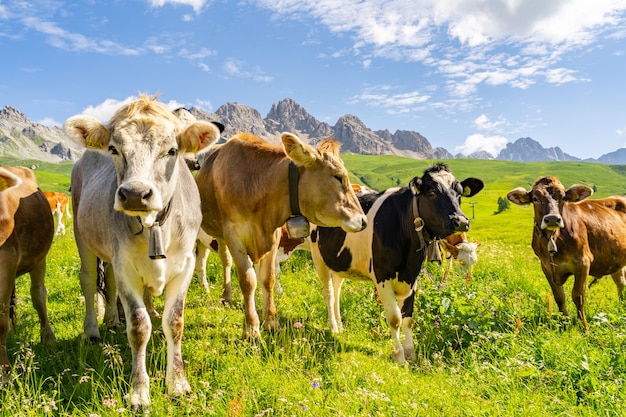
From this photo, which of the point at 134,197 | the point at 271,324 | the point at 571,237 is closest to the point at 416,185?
the point at 271,324

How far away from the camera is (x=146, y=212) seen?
3.45 metres

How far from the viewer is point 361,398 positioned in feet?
12.0

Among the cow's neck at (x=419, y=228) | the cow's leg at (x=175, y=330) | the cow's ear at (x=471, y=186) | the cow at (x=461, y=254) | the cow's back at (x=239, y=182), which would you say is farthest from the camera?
the cow at (x=461, y=254)

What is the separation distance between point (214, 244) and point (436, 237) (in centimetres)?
440

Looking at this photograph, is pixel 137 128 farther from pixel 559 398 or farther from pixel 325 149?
pixel 559 398

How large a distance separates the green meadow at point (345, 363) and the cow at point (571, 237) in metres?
0.66

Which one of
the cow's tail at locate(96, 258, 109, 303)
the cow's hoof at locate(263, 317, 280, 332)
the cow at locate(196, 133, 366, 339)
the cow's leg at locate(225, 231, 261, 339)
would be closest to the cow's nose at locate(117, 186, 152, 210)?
the cow at locate(196, 133, 366, 339)

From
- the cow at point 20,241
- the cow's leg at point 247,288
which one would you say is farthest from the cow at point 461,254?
the cow at point 20,241

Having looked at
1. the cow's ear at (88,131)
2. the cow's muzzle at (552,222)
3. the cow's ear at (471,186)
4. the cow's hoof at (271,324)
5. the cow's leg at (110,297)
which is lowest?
the cow's hoof at (271,324)

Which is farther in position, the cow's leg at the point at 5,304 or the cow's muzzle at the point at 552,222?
the cow's muzzle at the point at 552,222

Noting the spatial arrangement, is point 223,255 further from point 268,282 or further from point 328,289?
point 268,282

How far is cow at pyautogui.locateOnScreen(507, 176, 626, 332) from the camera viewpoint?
7422 millimetres

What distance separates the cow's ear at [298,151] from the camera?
525 cm

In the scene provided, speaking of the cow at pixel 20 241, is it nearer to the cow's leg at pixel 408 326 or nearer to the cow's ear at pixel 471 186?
the cow's leg at pixel 408 326
